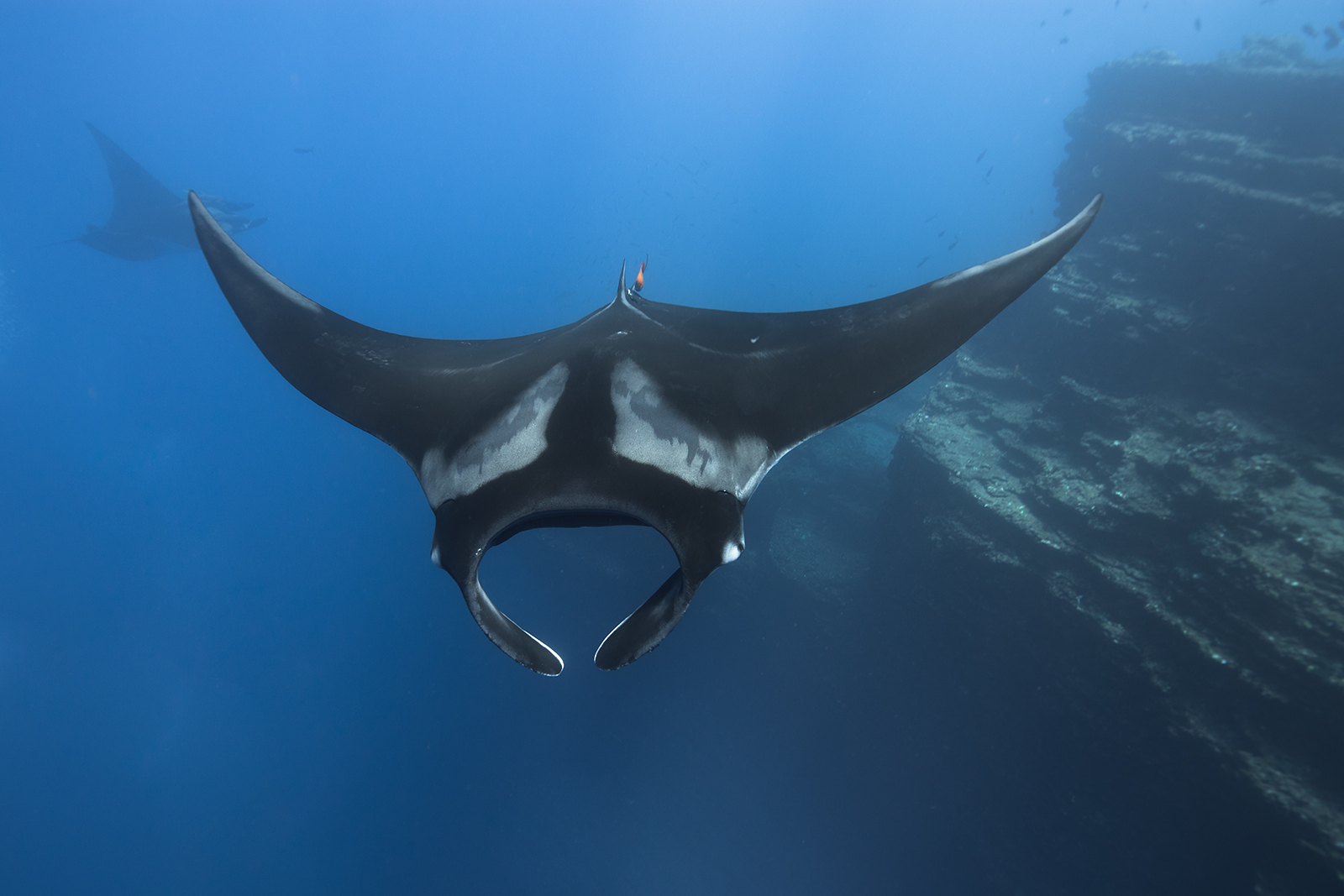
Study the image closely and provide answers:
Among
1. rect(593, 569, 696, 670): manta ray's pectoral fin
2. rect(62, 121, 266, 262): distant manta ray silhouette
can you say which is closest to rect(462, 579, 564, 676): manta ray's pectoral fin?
rect(593, 569, 696, 670): manta ray's pectoral fin

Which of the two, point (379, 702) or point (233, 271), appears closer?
point (233, 271)

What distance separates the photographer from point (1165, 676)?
6.50 m

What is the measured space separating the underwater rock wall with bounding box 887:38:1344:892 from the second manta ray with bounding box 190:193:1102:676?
7239 mm

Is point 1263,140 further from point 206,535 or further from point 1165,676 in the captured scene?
point 206,535

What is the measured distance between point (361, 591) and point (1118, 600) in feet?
63.3

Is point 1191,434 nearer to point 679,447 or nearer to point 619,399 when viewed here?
point 679,447

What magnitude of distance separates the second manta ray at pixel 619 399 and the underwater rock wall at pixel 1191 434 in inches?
285

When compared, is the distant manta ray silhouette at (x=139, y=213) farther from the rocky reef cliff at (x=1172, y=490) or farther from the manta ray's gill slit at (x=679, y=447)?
the manta ray's gill slit at (x=679, y=447)

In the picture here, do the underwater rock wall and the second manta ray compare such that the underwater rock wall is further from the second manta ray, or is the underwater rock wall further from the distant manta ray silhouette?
the distant manta ray silhouette

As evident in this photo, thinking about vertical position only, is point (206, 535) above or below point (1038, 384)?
below

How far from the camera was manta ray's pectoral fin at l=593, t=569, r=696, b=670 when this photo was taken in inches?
56.2

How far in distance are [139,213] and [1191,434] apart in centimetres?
2661

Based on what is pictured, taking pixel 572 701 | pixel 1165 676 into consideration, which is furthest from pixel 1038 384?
pixel 572 701

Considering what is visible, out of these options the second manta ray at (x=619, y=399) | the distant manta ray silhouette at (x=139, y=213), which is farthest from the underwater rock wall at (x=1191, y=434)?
the distant manta ray silhouette at (x=139, y=213)
